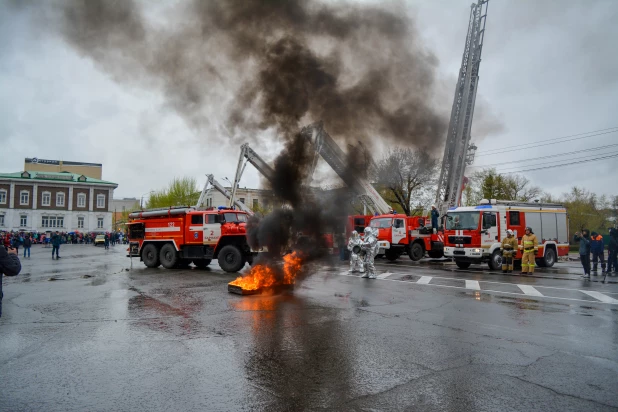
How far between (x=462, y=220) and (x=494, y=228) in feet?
4.21

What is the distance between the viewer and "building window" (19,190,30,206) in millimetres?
64688

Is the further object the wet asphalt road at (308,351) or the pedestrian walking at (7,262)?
the pedestrian walking at (7,262)

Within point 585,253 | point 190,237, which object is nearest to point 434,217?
point 585,253

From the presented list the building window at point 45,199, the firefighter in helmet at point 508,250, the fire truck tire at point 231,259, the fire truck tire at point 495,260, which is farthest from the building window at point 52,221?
the firefighter in helmet at point 508,250

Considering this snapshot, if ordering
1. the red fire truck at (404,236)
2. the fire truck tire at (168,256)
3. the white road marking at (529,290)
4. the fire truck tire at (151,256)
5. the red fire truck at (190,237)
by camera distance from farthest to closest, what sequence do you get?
the red fire truck at (404,236), the fire truck tire at (151,256), the fire truck tire at (168,256), the red fire truck at (190,237), the white road marking at (529,290)

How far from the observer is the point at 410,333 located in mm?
6320

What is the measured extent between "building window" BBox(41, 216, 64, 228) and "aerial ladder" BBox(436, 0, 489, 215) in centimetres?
6720

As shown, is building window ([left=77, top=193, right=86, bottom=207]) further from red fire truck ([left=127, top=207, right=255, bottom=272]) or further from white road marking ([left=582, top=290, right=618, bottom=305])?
white road marking ([left=582, top=290, right=618, bottom=305])

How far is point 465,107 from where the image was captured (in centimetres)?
1953

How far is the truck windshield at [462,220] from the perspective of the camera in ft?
55.0

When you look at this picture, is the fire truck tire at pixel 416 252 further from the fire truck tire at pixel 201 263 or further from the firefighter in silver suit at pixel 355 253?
the fire truck tire at pixel 201 263

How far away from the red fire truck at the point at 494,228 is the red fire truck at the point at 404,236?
12.5 feet

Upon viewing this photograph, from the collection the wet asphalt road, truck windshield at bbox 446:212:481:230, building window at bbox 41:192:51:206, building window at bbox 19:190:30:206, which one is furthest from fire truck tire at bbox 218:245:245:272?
building window at bbox 19:190:30:206

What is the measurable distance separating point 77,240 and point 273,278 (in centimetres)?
6109
